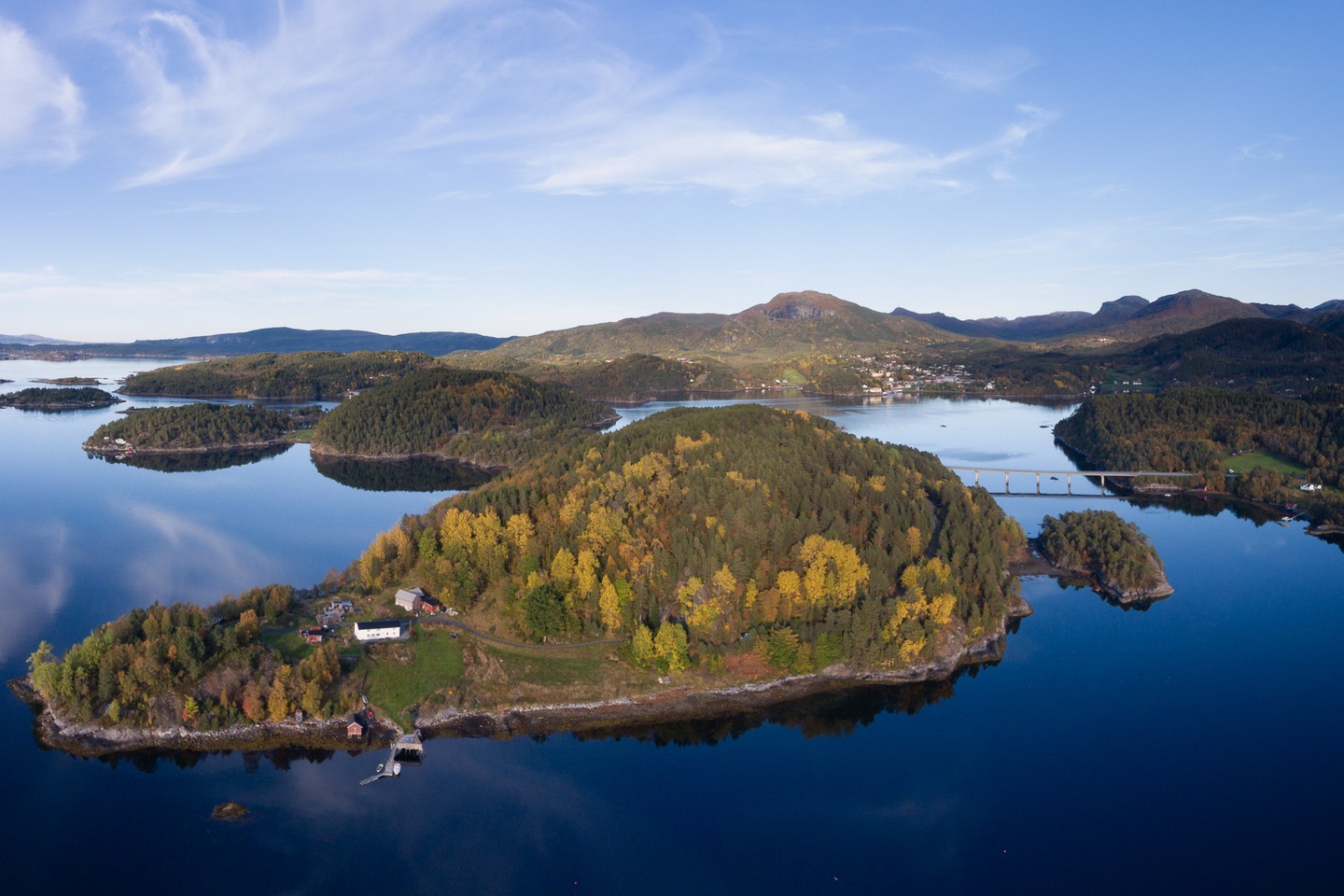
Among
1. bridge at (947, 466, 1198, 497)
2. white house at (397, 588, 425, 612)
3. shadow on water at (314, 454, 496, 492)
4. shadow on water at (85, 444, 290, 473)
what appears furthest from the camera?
shadow on water at (85, 444, 290, 473)

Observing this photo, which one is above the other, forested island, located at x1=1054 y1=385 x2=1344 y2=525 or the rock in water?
forested island, located at x1=1054 y1=385 x2=1344 y2=525

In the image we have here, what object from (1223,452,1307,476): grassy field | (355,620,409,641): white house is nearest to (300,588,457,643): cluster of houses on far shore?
(355,620,409,641): white house

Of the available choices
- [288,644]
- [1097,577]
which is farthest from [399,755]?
[1097,577]

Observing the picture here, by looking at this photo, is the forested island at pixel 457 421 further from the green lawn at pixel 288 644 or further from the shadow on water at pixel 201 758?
the shadow on water at pixel 201 758

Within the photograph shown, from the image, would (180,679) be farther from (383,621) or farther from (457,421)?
(457,421)

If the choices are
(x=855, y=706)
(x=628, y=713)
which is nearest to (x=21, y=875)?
(x=628, y=713)

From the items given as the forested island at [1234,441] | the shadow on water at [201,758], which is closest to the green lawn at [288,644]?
the shadow on water at [201,758]

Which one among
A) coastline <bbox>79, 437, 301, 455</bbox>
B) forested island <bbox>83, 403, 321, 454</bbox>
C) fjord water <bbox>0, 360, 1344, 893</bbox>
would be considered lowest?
fjord water <bbox>0, 360, 1344, 893</bbox>

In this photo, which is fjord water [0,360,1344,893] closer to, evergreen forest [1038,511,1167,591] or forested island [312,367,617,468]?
evergreen forest [1038,511,1167,591]
